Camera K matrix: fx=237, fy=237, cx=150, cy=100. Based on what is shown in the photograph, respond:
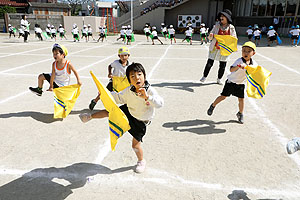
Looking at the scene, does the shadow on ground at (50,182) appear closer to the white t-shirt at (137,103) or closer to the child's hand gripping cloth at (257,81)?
the white t-shirt at (137,103)

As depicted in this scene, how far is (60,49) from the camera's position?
4.46 metres

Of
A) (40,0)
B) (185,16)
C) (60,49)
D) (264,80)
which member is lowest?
(264,80)

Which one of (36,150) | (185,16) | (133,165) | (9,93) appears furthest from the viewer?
(185,16)

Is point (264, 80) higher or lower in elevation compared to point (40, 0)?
lower

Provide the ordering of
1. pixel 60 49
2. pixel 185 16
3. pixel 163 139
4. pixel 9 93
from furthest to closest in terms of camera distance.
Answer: pixel 185 16, pixel 9 93, pixel 60 49, pixel 163 139

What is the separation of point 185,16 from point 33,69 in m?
29.7

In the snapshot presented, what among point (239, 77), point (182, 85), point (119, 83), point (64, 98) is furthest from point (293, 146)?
point (182, 85)

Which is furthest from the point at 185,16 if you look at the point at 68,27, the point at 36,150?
the point at 36,150

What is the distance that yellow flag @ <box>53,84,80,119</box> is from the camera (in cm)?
449

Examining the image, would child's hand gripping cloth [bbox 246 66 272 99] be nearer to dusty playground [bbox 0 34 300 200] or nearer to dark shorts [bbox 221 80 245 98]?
dark shorts [bbox 221 80 245 98]

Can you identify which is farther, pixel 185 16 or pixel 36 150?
pixel 185 16

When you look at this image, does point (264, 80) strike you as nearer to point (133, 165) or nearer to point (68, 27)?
point (133, 165)

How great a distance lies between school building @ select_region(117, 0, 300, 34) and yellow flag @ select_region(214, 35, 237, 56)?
24621 mm

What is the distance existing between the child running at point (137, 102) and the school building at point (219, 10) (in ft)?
95.0
